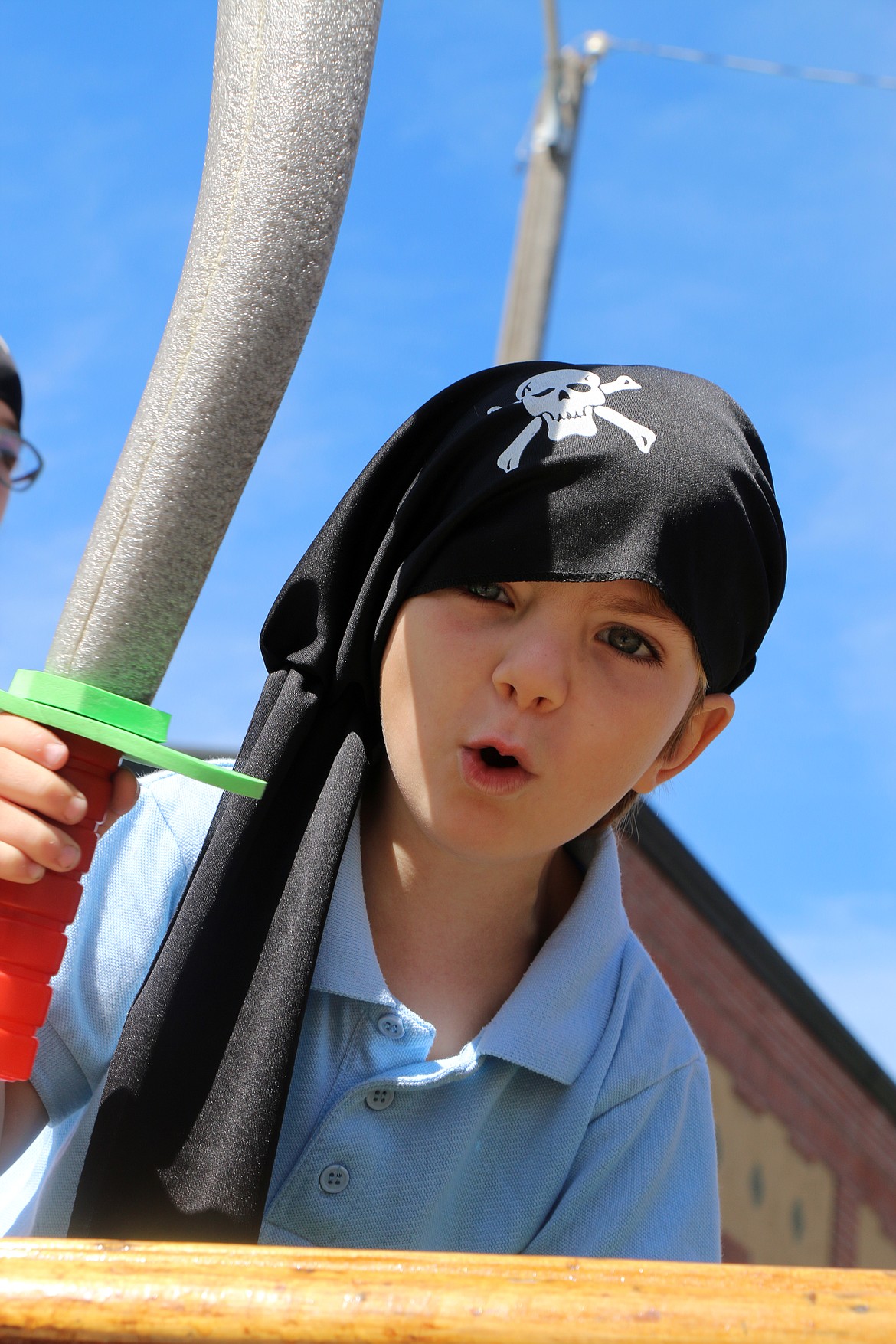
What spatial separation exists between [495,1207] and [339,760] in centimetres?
54

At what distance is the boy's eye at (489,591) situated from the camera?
1.55 m

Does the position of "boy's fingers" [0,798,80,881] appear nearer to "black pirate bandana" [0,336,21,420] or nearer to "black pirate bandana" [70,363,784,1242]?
"black pirate bandana" [70,363,784,1242]

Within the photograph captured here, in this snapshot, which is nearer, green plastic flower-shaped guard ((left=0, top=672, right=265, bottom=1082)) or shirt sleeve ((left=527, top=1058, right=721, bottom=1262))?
green plastic flower-shaped guard ((left=0, top=672, right=265, bottom=1082))

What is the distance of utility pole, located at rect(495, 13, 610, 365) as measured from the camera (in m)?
6.21

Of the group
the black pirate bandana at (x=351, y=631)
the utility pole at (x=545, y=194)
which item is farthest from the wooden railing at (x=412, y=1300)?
the utility pole at (x=545, y=194)

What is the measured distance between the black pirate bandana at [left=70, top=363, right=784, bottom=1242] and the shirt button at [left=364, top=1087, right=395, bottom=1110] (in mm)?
153

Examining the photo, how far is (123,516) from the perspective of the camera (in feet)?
3.77

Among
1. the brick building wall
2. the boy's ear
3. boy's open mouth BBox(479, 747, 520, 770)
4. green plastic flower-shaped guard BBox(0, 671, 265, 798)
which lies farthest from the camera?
the brick building wall

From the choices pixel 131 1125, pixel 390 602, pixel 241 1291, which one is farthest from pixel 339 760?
pixel 241 1291

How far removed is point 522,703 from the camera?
1.48 metres

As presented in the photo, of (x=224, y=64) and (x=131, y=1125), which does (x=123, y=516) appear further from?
(x=131, y=1125)

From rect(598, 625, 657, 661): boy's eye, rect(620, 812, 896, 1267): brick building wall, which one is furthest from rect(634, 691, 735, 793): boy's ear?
Answer: rect(620, 812, 896, 1267): brick building wall

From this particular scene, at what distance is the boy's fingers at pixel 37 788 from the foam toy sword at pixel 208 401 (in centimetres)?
2

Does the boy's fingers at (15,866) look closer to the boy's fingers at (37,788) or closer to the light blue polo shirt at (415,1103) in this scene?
the boy's fingers at (37,788)
